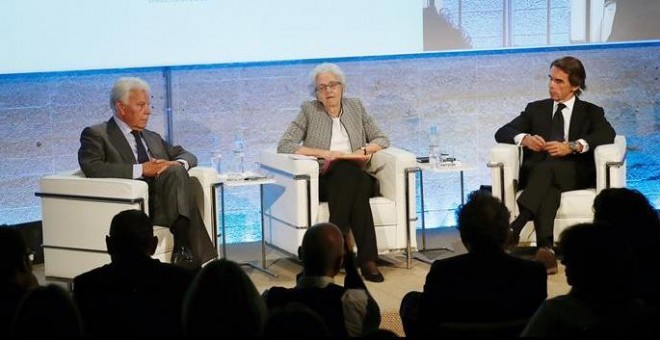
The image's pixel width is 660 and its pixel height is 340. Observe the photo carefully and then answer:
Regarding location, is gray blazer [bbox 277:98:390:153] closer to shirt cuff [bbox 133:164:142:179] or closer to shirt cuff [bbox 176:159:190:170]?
shirt cuff [bbox 176:159:190:170]

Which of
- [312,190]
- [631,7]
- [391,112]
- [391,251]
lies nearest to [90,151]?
[312,190]

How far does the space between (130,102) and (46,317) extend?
4058mm

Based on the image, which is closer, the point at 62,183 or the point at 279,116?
the point at 62,183

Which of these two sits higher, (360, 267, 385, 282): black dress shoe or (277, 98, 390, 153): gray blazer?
(277, 98, 390, 153): gray blazer

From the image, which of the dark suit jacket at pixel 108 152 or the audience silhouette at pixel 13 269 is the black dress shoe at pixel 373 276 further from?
the audience silhouette at pixel 13 269

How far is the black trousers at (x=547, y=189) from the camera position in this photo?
702 centimetres

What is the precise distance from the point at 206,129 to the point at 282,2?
3.52ft

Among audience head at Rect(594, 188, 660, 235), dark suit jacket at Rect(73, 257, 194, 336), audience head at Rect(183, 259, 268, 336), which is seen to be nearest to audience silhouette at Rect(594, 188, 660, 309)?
audience head at Rect(594, 188, 660, 235)

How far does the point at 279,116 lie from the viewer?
8.46 m

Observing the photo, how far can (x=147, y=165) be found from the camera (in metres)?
6.70

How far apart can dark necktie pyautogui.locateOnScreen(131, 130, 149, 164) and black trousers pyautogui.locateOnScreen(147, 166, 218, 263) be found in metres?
0.28

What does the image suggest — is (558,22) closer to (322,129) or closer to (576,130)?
(576,130)

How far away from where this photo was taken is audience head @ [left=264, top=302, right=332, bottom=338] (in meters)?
2.66

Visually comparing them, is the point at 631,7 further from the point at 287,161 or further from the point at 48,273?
the point at 48,273
